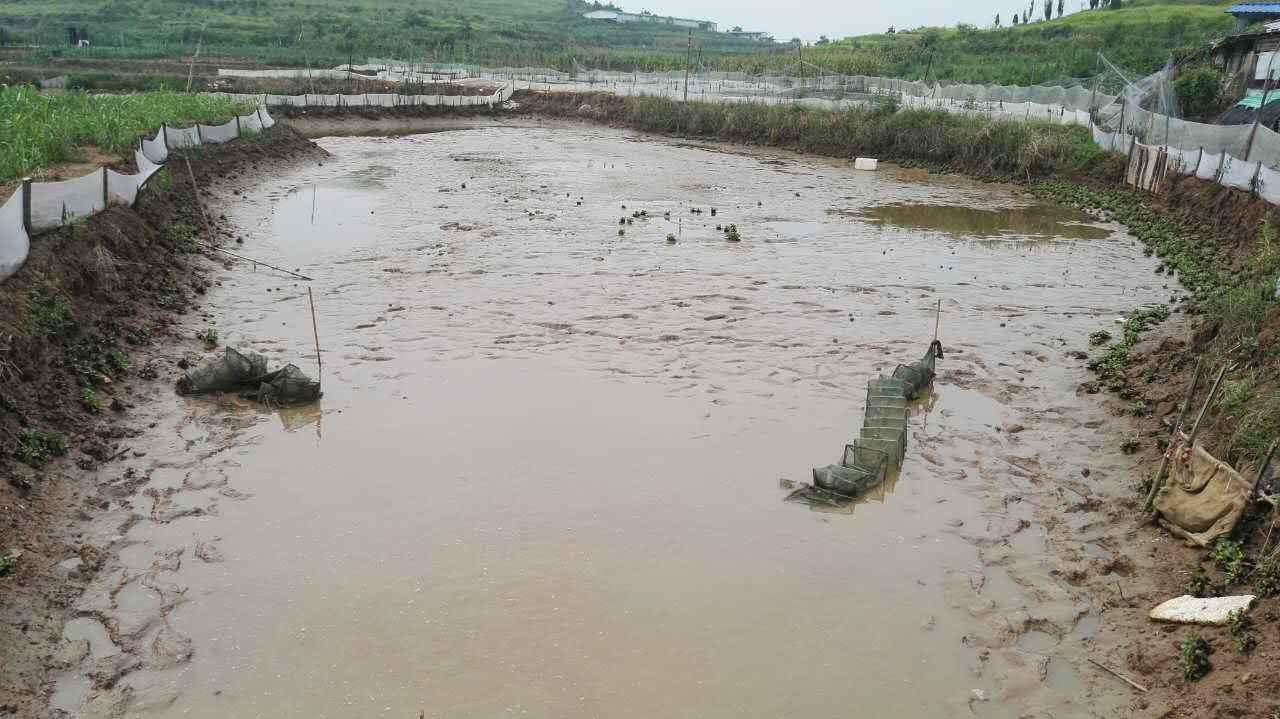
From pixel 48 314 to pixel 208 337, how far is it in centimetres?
222

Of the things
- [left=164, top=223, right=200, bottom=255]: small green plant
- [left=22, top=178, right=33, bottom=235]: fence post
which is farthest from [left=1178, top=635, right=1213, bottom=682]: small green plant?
[left=164, top=223, right=200, bottom=255]: small green plant

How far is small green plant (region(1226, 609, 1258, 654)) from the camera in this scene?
552 cm

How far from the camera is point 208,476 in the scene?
324 inches

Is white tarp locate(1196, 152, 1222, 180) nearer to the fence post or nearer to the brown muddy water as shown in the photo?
the brown muddy water

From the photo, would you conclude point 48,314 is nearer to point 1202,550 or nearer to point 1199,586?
point 1199,586

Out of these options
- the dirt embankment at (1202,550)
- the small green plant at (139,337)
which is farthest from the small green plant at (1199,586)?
the small green plant at (139,337)

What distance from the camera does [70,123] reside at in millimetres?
16859

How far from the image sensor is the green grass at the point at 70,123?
13.7m

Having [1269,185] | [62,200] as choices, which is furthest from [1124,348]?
[62,200]

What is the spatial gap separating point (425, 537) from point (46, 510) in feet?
9.68

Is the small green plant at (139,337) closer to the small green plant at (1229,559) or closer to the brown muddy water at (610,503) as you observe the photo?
the brown muddy water at (610,503)

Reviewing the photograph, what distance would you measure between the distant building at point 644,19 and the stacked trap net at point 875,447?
118052mm

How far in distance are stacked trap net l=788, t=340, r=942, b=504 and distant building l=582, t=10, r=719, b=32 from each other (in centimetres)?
11805

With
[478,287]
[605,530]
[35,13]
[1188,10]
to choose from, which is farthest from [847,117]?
[35,13]
